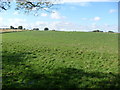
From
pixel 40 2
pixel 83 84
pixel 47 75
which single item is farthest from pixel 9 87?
pixel 40 2

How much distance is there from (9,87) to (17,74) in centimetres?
147

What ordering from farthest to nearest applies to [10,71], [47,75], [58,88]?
[10,71], [47,75], [58,88]

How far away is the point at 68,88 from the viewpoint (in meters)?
5.26

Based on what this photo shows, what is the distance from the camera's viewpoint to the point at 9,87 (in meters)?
5.37

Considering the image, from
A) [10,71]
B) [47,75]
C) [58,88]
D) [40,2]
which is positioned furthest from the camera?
[40,2]

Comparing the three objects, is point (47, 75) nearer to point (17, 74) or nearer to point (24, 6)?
point (17, 74)

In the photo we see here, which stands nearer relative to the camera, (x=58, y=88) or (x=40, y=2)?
(x=58, y=88)

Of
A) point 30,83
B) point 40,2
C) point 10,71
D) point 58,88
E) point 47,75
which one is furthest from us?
point 40,2

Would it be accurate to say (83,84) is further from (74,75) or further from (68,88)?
(74,75)

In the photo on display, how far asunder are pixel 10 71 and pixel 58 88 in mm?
3296

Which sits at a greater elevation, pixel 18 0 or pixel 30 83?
pixel 18 0

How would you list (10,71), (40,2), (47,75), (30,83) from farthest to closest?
(40,2)
(10,71)
(47,75)
(30,83)

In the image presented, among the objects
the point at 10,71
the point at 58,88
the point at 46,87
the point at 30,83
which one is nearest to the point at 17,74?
the point at 10,71

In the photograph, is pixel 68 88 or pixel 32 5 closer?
pixel 68 88
